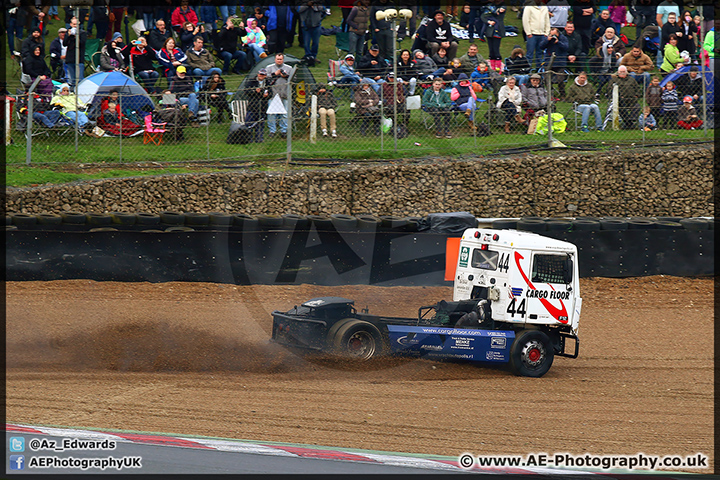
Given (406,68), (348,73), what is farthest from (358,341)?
(406,68)

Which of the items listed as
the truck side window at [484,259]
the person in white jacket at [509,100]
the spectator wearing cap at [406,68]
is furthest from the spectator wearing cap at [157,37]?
the truck side window at [484,259]

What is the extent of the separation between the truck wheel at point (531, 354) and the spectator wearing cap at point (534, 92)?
8335 mm

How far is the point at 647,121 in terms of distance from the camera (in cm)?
1708

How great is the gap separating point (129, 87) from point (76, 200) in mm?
2993

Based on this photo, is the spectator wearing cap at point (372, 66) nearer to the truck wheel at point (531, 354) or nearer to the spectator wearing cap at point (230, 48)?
the spectator wearing cap at point (230, 48)

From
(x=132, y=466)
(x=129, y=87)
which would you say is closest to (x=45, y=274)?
(x=129, y=87)

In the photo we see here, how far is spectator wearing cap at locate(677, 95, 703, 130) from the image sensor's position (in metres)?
17.2

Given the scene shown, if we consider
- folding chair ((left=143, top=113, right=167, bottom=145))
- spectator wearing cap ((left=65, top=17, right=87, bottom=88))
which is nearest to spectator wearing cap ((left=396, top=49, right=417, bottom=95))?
folding chair ((left=143, top=113, right=167, bottom=145))

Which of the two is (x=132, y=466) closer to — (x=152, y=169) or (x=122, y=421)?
(x=122, y=421)

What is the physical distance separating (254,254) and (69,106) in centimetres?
596

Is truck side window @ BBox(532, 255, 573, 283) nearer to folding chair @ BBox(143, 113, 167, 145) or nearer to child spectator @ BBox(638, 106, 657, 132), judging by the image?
child spectator @ BBox(638, 106, 657, 132)

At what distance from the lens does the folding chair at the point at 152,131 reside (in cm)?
1573

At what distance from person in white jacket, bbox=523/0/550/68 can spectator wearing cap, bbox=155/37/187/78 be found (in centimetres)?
873

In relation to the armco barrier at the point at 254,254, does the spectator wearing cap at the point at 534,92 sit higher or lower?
higher
